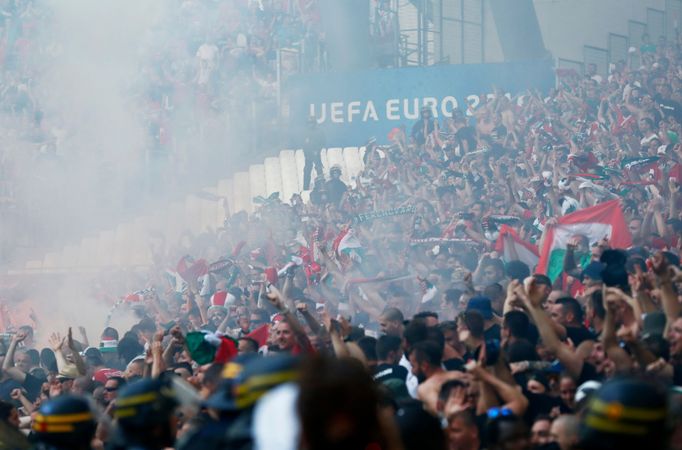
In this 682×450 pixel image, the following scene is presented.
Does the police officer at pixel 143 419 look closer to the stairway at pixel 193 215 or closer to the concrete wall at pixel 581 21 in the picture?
the stairway at pixel 193 215

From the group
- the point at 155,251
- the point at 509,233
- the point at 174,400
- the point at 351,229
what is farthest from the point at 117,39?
the point at 174,400

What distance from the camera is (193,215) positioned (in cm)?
2272

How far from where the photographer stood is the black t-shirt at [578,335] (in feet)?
22.1

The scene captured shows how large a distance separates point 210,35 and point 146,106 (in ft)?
7.40

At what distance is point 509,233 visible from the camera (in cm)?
1157

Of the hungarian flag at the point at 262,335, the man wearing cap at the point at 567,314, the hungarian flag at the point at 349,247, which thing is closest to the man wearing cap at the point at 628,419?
the man wearing cap at the point at 567,314

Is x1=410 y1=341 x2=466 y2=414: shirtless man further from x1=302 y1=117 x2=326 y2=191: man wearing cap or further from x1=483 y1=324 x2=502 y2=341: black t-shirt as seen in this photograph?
x1=302 y1=117 x2=326 y2=191: man wearing cap

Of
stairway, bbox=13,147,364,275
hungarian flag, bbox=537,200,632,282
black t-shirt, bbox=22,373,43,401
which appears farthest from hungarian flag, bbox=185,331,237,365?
stairway, bbox=13,147,364,275

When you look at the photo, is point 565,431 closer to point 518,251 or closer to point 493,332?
point 493,332

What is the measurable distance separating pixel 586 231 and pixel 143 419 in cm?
763

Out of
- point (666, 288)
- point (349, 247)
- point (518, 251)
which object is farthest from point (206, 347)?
point (349, 247)

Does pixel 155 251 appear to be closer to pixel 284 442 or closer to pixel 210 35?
pixel 210 35

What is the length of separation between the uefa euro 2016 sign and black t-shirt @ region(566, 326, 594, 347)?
584 inches

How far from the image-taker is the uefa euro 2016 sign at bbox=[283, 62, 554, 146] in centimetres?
2191
